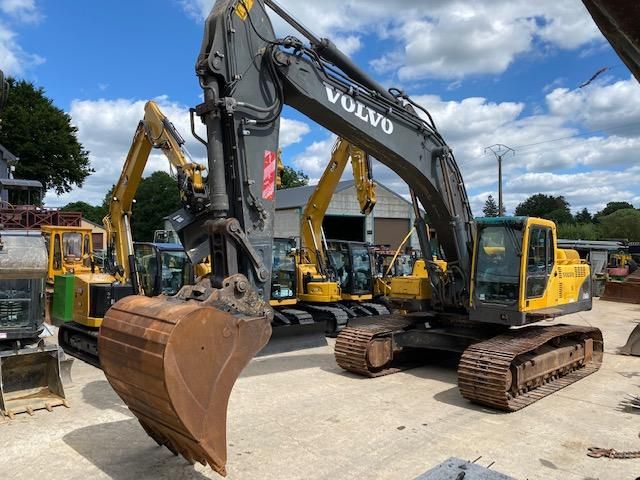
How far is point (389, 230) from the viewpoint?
38.2 m

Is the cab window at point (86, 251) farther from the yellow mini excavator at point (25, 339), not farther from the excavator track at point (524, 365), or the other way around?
the excavator track at point (524, 365)

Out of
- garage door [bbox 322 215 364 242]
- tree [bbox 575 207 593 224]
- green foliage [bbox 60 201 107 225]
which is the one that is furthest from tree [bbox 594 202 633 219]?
green foliage [bbox 60 201 107 225]

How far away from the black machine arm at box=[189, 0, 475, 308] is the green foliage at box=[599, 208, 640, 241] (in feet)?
216

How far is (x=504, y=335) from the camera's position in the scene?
7.84 metres

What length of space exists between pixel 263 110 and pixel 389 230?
33195 mm

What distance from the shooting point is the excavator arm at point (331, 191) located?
1299 cm

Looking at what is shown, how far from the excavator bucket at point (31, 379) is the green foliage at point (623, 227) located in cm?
6823

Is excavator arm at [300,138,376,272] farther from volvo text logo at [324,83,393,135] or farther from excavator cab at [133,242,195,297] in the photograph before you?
volvo text logo at [324,83,393,135]

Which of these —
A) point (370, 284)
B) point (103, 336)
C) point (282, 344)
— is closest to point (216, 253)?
point (103, 336)

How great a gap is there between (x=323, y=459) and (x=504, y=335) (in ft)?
12.7

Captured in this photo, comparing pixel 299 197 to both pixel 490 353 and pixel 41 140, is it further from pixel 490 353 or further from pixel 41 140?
pixel 490 353

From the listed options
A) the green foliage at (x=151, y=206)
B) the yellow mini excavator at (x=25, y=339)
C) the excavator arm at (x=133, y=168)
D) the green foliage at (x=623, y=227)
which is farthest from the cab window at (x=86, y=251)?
the green foliage at (x=623, y=227)

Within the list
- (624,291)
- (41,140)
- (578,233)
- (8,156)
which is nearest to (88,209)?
(41,140)

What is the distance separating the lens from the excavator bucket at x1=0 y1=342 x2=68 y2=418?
643cm
